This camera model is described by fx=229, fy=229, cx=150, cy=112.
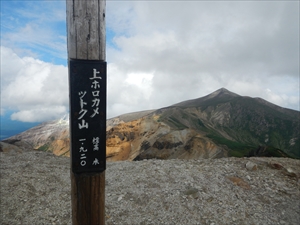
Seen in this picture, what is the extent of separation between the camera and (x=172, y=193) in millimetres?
7637

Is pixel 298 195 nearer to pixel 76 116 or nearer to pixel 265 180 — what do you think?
pixel 265 180

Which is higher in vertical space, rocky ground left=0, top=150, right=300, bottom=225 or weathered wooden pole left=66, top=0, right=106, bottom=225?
weathered wooden pole left=66, top=0, right=106, bottom=225

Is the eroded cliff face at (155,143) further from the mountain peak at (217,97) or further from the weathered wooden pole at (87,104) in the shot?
the mountain peak at (217,97)

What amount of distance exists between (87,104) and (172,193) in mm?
5741

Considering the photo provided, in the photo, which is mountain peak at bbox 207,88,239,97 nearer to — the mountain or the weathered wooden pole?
the mountain

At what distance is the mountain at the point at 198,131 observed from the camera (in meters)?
35.9

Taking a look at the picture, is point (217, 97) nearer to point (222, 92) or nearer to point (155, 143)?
point (222, 92)

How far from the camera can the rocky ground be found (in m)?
6.62

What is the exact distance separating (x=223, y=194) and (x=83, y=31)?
6.87 meters

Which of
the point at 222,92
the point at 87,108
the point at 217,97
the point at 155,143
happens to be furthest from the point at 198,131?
the point at 222,92

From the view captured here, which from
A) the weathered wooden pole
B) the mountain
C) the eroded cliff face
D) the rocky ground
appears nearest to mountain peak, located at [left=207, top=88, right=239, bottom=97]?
the mountain

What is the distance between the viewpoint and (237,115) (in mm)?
129750

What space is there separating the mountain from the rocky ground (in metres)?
9.66

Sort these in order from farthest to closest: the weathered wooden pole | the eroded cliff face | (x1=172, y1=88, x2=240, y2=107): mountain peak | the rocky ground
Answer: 1. (x1=172, y1=88, x2=240, y2=107): mountain peak
2. the eroded cliff face
3. the rocky ground
4. the weathered wooden pole
